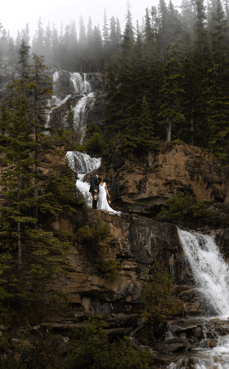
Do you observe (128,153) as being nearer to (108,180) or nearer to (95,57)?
(108,180)

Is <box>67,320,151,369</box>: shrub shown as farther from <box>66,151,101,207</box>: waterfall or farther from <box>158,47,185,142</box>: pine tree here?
<box>158,47,185,142</box>: pine tree

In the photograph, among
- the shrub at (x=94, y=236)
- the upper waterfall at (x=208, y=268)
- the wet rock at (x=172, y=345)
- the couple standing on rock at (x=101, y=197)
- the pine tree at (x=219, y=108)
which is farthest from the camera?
the pine tree at (x=219, y=108)

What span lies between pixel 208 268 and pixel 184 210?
242 inches

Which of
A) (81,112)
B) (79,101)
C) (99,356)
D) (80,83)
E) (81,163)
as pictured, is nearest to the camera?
(99,356)

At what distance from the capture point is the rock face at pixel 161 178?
25.9 m

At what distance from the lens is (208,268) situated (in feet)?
56.8

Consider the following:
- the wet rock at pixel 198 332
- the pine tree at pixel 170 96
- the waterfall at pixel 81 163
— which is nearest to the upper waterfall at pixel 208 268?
the wet rock at pixel 198 332

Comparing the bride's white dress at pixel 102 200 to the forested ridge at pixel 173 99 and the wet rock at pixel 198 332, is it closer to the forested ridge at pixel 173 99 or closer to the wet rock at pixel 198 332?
the wet rock at pixel 198 332

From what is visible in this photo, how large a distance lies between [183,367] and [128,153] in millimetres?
19925

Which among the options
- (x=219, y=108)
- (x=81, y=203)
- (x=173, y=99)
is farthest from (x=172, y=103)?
(x=81, y=203)

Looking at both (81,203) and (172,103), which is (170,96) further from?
(81,203)

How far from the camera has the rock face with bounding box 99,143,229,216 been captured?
25.9 meters

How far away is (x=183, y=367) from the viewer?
29.5 feet

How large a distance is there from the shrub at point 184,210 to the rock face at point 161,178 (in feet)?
8.04
